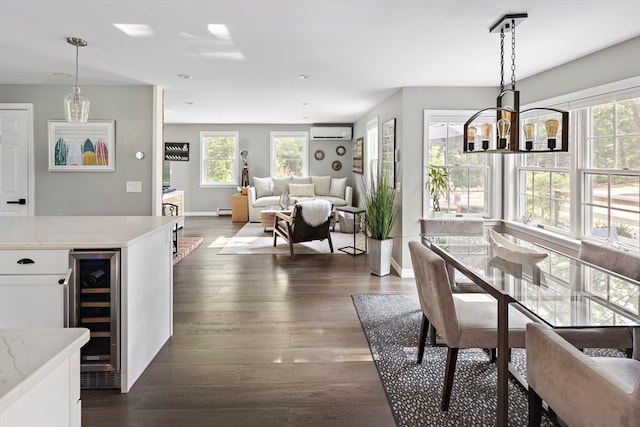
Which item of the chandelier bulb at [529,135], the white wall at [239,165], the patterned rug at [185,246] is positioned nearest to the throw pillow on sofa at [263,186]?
the white wall at [239,165]

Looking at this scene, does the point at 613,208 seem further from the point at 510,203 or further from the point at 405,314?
the point at 405,314

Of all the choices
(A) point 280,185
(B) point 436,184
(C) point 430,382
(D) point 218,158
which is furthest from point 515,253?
(D) point 218,158

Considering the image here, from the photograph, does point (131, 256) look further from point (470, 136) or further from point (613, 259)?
point (613, 259)

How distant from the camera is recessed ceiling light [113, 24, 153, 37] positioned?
292 centimetres

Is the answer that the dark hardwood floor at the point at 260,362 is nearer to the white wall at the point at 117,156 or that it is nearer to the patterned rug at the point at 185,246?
the patterned rug at the point at 185,246

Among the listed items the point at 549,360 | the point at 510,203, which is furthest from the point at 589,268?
the point at 510,203

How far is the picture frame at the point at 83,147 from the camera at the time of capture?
4.86 m

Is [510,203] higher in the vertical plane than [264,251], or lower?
higher

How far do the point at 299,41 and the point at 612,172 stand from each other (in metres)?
2.70

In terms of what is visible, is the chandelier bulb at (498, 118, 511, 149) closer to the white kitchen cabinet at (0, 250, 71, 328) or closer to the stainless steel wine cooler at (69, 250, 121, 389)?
the stainless steel wine cooler at (69, 250, 121, 389)

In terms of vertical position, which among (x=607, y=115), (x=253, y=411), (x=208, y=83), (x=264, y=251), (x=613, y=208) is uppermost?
(x=208, y=83)

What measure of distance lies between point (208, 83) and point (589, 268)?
4.27 m

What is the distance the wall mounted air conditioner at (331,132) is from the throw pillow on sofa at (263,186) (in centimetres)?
156

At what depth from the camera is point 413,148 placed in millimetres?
4879
